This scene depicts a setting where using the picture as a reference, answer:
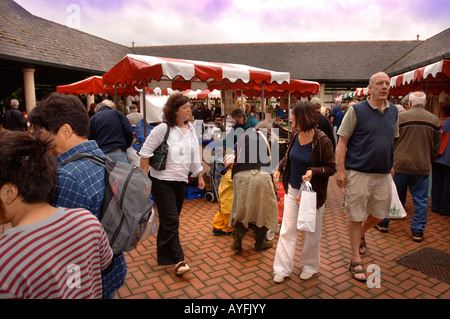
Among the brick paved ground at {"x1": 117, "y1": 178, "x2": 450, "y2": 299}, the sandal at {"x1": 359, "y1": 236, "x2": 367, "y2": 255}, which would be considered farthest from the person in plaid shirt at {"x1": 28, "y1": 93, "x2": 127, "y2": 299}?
the sandal at {"x1": 359, "y1": 236, "x2": 367, "y2": 255}

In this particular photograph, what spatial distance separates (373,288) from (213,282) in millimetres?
1614

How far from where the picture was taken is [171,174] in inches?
123

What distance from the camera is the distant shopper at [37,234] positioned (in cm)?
102

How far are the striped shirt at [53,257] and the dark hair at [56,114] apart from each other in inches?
20.8

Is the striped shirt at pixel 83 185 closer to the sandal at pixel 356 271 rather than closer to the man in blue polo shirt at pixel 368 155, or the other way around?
the man in blue polo shirt at pixel 368 155

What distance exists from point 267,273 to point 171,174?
59.9 inches

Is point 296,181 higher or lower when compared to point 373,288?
higher

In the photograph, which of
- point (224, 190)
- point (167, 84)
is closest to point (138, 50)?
point (167, 84)

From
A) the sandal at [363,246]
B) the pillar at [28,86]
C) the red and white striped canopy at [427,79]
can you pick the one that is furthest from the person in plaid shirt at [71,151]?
the pillar at [28,86]

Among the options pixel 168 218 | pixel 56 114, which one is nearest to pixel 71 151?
pixel 56 114

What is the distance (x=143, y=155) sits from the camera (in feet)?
10.1
